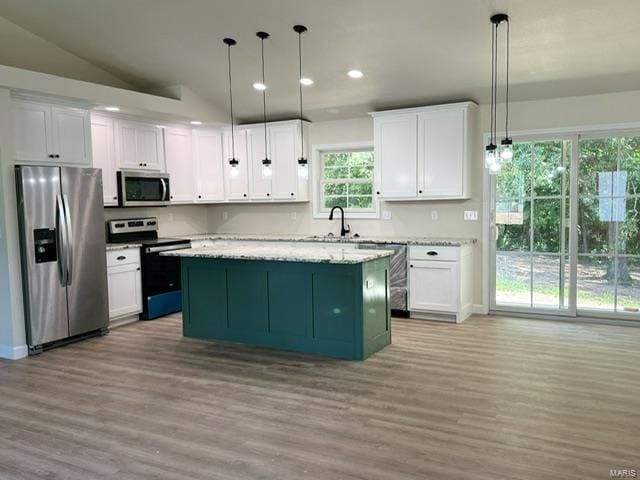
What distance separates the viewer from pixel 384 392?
3.55 meters

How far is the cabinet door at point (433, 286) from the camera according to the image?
18.0 feet

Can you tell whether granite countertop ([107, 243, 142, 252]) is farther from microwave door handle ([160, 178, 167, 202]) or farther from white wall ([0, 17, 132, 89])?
white wall ([0, 17, 132, 89])

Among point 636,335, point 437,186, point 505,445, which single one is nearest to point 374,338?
point 505,445

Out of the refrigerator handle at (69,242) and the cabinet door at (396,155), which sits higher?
the cabinet door at (396,155)

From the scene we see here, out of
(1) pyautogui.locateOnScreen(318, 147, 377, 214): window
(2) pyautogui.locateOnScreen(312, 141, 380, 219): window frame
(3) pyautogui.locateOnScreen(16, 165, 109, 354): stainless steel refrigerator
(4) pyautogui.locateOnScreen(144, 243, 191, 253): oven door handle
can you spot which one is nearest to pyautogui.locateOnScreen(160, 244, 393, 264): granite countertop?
(3) pyautogui.locateOnScreen(16, 165, 109, 354): stainless steel refrigerator

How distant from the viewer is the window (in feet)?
21.7

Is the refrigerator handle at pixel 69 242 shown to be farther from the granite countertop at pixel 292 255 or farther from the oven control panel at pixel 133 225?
the oven control panel at pixel 133 225

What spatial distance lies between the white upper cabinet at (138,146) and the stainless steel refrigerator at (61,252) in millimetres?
1002

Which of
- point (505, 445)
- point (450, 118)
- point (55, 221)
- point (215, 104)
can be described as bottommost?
point (505, 445)

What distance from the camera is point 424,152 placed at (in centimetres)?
577

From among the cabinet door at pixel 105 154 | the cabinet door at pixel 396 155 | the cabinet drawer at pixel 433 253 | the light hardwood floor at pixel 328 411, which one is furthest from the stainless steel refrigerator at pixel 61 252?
the cabinet drawer at pixel 433 253

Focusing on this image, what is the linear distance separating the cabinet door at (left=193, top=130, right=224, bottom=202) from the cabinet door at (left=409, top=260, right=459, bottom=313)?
2.95m

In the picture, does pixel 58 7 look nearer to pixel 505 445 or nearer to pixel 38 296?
pixel 38 296

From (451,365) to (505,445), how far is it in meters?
1.35
